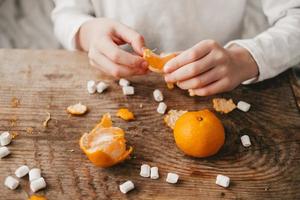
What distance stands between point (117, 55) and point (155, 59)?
87mm

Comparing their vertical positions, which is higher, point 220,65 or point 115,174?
point 220,65

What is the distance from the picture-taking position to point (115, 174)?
80 centimetres

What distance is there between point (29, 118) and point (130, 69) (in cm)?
24

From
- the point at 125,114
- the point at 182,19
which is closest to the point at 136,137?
the point at 125,114

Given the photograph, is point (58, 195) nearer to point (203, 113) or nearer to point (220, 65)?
point (203, 113)

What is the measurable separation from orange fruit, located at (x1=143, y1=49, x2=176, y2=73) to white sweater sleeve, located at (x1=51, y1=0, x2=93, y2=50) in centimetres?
26

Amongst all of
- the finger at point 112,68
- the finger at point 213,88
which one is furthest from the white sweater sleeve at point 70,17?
the finger at point 213,88

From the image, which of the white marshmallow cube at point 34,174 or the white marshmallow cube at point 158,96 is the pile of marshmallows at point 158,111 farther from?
the white marshmallow cube at point 34,174

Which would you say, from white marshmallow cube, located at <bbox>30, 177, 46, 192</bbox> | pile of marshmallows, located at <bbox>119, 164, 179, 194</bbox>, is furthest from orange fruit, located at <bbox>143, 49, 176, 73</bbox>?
white marshmallow cube, located at <bbox>30, 177, 46, 192</bbox>

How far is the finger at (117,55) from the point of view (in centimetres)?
90

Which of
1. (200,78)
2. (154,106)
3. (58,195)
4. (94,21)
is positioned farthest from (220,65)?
(58,195)

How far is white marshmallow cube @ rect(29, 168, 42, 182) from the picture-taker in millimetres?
775

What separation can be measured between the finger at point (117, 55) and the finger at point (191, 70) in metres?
0.07

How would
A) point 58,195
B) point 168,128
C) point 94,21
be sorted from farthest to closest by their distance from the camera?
point 94,21 → point 168,128 → point 58,195
